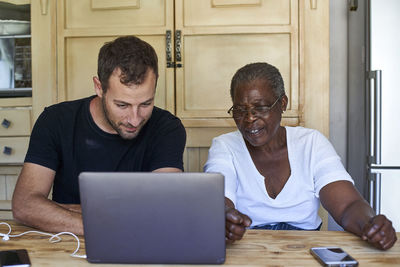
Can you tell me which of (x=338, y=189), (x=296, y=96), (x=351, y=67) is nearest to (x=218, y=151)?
(x=338, y=189)

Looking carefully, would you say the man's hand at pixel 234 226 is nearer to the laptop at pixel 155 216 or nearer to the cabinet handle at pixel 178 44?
the laptop at pixel 155 216

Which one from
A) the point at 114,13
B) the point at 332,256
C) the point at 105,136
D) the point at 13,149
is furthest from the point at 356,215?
the point at 13,149

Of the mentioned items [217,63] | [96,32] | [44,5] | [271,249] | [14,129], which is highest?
[44,5]

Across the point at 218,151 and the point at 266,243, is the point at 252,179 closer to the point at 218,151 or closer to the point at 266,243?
the point at 218,151

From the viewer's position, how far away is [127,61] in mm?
1456

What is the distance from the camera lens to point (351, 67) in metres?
2.63

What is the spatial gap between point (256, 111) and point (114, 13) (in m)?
1.10

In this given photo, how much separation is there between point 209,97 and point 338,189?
3.15 ft

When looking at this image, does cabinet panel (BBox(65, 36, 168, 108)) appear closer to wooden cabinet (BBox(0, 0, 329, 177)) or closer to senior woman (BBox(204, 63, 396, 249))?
wooden cabinet (BBox(0, 0, 329, 177))

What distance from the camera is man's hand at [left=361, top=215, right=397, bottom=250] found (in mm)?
1070

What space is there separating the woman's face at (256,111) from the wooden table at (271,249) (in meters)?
0.47

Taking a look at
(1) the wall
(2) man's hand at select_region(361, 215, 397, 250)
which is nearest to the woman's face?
(2) man's hand at select_region(361, 215, 397, 250)

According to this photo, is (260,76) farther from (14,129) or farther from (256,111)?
(14,129)

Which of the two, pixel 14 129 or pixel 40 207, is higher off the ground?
pixel 14 129
